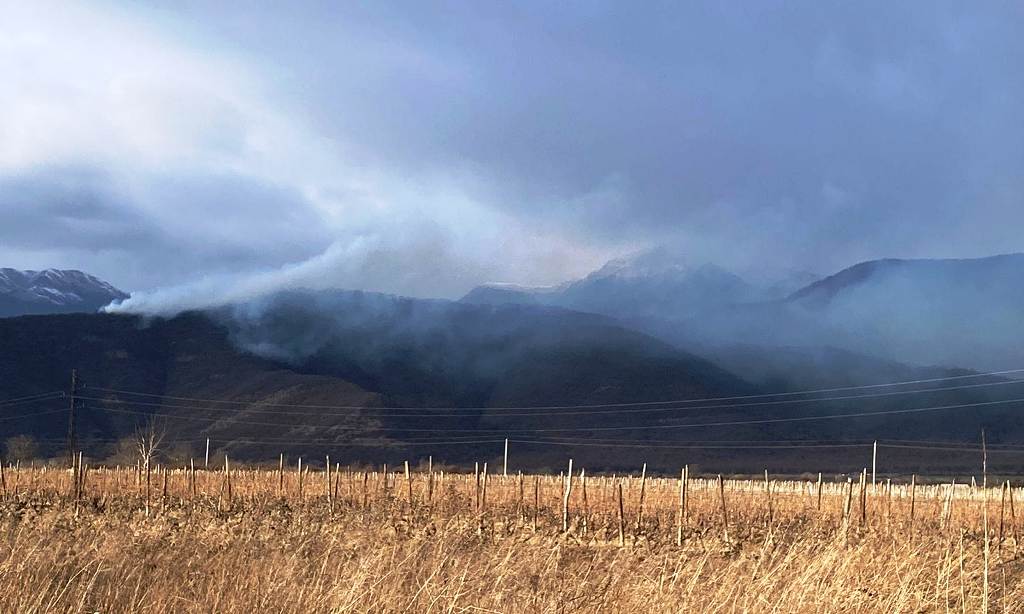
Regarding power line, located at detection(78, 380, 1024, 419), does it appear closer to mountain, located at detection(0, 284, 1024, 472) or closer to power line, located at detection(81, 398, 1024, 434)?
mountain, located at detection(0, 284, 1024, 472)

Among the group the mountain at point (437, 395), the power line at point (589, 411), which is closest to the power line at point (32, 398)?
the mountain at point (437, 395)

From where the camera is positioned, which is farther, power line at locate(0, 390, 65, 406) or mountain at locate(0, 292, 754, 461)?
power line at locate(0, 390, 65, 406)

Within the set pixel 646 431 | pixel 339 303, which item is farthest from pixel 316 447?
pixel 339 303

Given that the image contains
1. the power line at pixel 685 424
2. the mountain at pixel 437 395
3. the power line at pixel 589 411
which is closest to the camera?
the mountain at pixel 437 395

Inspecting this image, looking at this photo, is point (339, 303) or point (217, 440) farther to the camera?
point (339, 303)

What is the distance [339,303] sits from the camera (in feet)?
607

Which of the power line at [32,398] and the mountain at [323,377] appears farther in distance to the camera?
the power line at [32,398]

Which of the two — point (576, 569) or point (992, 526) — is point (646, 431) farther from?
point (576, 569)

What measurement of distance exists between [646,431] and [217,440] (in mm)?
48650

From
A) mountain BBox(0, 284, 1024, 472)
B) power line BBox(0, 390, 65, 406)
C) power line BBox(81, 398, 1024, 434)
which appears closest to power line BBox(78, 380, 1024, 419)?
mountain BBox(0, 284, 1024, 472)

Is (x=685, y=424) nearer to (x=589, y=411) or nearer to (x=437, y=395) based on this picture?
(x=589, y=411)

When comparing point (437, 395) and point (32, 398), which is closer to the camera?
point (32, 398)

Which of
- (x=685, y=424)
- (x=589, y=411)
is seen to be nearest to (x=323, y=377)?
(x=589, y=411)

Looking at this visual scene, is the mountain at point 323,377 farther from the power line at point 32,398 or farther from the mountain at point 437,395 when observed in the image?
the power line at point 32,398
